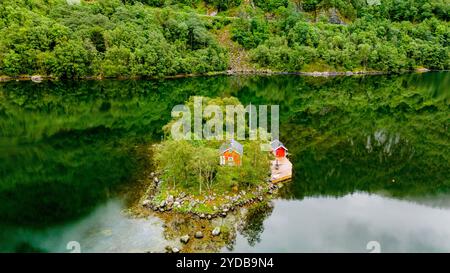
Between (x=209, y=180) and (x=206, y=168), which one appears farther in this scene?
(x=209, y=180)

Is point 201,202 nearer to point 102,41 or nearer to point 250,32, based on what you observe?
point 102,41

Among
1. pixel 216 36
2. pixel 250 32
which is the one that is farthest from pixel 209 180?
pixel 250 32

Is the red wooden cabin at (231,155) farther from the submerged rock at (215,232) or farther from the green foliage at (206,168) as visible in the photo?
the submerged rock at (215,232)

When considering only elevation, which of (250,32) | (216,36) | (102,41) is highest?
(250,32)

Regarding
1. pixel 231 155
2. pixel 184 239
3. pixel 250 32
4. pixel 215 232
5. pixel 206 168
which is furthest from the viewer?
pixel 250 32

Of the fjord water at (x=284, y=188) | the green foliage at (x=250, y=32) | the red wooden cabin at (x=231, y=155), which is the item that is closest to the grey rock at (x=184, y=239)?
the fjord water at (x=284, y=188)

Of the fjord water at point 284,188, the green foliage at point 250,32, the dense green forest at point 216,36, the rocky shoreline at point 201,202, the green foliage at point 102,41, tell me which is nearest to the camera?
the fjord water at point 284,188
